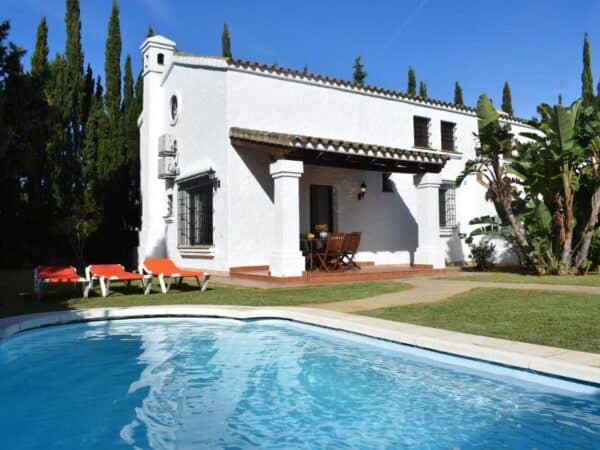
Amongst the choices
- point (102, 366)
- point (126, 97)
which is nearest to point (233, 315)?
point (102, 366)

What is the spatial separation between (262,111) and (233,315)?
793 centimetres

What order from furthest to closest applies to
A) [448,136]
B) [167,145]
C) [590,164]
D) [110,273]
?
[448,136], [167,145], [590,164], [110,273]

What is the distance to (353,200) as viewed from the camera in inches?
631

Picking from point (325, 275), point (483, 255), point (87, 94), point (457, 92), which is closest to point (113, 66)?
point (87, 94)

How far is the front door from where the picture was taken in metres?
15.4

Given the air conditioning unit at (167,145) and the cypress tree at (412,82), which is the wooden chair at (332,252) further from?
the cypress tree at (412,82)

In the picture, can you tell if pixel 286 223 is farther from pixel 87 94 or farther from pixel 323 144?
pixel 87 94

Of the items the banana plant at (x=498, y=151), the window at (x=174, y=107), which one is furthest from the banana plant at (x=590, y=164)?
the window at (x=174, y=107)

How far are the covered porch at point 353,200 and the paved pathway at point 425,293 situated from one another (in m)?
1.84

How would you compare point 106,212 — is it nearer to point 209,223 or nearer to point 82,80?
point 82,80

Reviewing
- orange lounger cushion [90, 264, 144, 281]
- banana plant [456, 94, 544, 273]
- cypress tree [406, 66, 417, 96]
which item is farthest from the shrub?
cypress tree [406, 66, 417, 96]

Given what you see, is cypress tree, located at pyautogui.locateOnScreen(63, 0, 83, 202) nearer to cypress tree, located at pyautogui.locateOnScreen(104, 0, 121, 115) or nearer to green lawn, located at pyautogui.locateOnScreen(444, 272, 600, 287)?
cypress tree, located at pyautogui.locateOnScreen(104, 0, 121, 115)

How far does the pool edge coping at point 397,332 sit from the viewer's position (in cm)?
428

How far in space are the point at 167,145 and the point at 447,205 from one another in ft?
34.9
